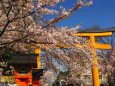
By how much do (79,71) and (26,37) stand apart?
2519 mm

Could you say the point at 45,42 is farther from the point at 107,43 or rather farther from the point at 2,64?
the point at 107,43

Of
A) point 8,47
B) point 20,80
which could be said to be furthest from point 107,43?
point 8,47

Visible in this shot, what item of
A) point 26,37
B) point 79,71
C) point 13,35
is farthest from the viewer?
point 79,71

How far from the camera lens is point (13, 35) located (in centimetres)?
878

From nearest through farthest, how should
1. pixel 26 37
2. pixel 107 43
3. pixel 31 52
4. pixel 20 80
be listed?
pixel 26 37, pixel 31 52, pixel 20 80, pixel 107 43

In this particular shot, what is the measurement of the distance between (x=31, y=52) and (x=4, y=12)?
132 inches

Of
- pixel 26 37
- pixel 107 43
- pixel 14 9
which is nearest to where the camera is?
pixel 14 9

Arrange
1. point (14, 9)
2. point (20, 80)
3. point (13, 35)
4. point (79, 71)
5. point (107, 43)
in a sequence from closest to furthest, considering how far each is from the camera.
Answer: point (14, 9) < point (13, 35) < point (79, 71) < point (20, 80) < point (107, 43)

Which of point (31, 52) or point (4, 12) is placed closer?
point (4, 12)

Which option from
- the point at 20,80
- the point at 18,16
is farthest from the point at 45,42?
the point at 20,80

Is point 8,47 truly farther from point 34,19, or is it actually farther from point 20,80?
point 20,80

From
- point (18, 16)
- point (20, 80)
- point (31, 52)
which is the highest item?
point (18, 16)

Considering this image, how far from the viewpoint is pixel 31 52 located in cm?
1074

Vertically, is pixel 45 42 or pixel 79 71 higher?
pixel 45 42
